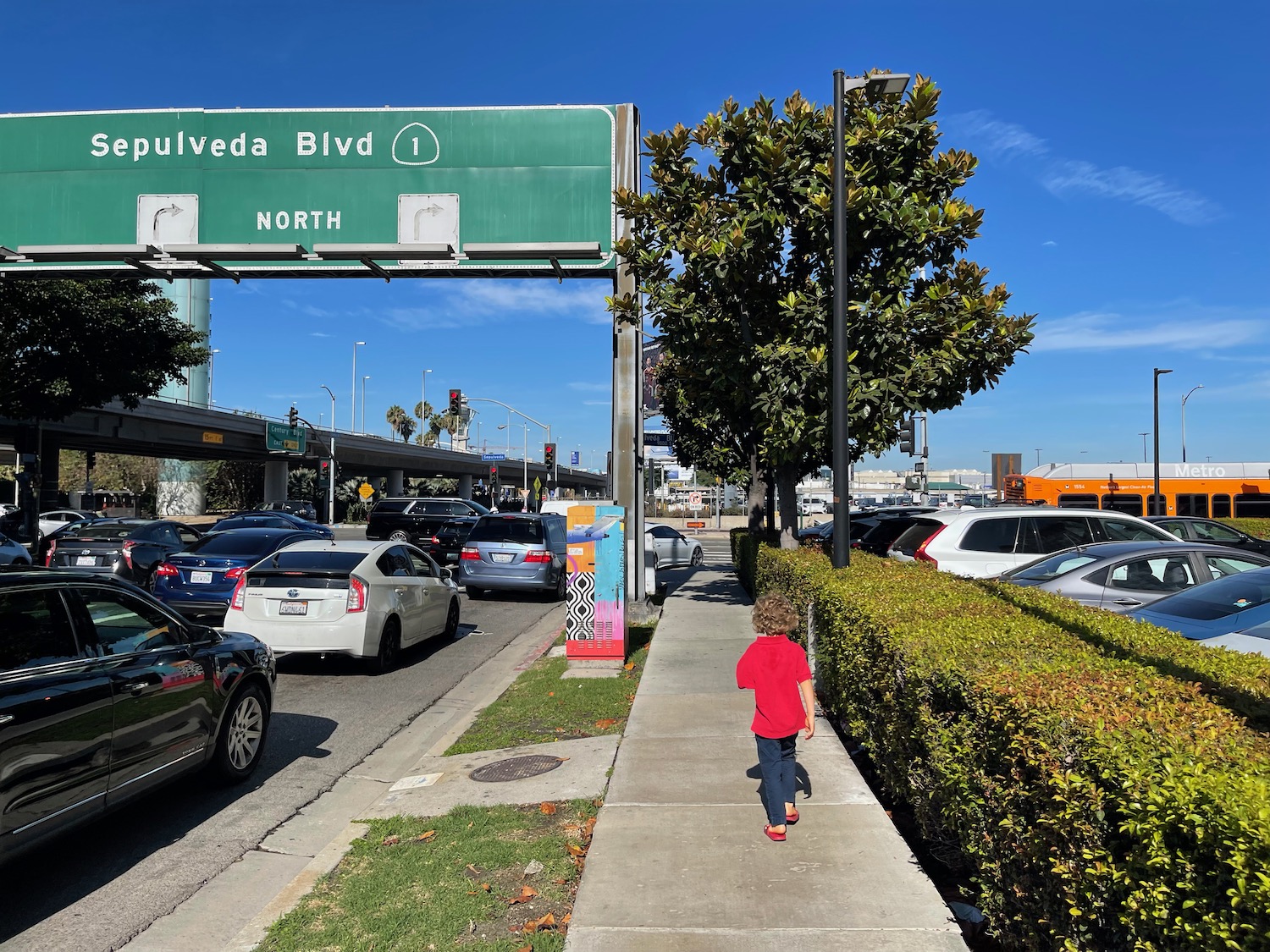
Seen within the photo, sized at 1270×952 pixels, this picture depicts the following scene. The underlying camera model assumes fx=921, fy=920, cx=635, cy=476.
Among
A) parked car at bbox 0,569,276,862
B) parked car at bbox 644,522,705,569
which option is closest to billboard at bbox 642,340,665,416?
parked car at bbox 644,522,705,569

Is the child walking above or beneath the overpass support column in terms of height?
beneath

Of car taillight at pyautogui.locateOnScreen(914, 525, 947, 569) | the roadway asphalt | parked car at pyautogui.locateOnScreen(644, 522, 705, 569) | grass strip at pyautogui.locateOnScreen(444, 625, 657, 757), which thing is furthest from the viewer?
parked car at pyautogui.locateOnScreen(644, 522, 705, 569)

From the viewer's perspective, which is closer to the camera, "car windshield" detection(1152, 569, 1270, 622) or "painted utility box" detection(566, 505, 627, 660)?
"car windshield" detection(1152, 569, 1270, 622)

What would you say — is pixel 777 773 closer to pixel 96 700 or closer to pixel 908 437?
pixel 96 700

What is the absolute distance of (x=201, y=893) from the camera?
195 inches

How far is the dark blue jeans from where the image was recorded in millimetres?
4906

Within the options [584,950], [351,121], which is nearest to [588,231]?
[351,121]

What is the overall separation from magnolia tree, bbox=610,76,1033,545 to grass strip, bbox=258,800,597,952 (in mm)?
6790

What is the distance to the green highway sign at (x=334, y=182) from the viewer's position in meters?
13.7

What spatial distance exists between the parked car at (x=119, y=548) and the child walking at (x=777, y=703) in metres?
14.4

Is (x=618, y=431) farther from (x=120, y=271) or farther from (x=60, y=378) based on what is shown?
(x=60, y=378)

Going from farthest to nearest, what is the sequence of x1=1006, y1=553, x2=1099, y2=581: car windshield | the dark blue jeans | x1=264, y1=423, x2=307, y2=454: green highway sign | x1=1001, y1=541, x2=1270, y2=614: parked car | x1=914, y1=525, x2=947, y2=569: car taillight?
x1=264, y1=423, x2=307, y2=454: green highway sign, x1=914, y1=525, x2=947, y2=569: car taillight, x1=1006, y1=553, x2=1099, y2=581: car windshield, x1=1001, y1=541, x2=1270, y2=614: parked car, the dark blue jeans

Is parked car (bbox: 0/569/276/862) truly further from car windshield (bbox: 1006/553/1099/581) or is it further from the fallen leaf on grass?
car windshield (bbox: 1006/553/1099/581)

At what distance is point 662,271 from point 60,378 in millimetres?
23918
